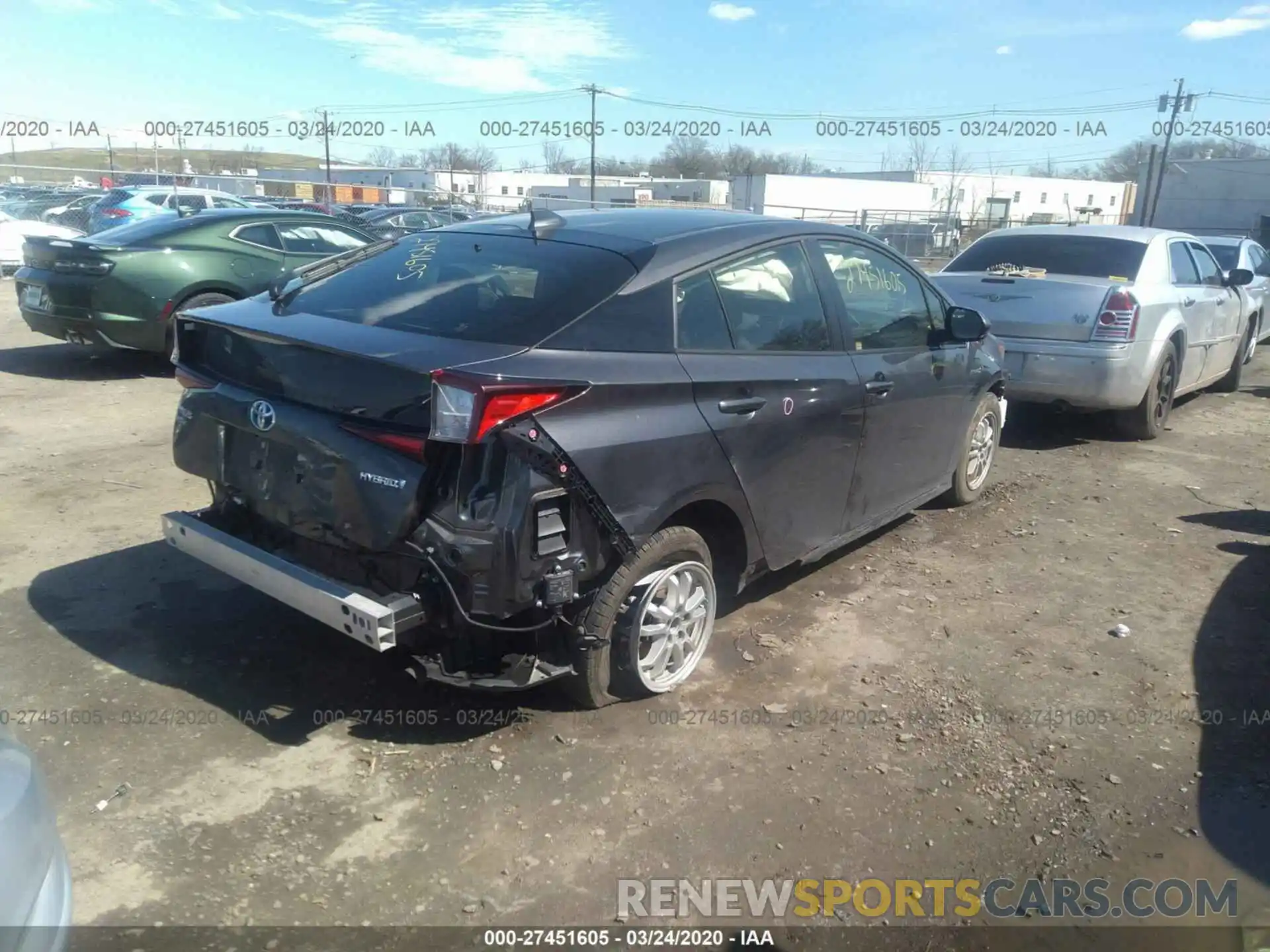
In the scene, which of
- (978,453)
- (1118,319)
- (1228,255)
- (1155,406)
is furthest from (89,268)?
(1228,255)

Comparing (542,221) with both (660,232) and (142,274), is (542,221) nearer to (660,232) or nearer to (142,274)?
(660,232)

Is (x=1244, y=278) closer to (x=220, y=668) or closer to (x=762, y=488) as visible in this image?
(x=762, y=488)

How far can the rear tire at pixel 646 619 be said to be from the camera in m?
3.28

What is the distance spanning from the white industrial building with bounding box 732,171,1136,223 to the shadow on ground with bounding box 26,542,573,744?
27.7 metres

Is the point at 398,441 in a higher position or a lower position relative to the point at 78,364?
higher

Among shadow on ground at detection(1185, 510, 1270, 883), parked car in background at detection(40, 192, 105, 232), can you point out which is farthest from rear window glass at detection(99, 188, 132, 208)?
shadow on ground at detection(1185, 510, 1270, 883)

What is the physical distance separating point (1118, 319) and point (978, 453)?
2100mm

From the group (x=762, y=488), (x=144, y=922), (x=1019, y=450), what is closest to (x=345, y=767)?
(x=144, y=922)

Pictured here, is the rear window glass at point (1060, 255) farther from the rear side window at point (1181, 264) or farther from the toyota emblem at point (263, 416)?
the toyota emblem at point (263, 416)

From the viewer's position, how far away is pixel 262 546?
343 cm

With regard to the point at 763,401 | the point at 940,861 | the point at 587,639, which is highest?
the point at 763,401

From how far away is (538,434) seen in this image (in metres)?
2.89

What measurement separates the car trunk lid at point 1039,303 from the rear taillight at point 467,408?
17.4 ft

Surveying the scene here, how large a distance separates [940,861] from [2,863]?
242 cm
